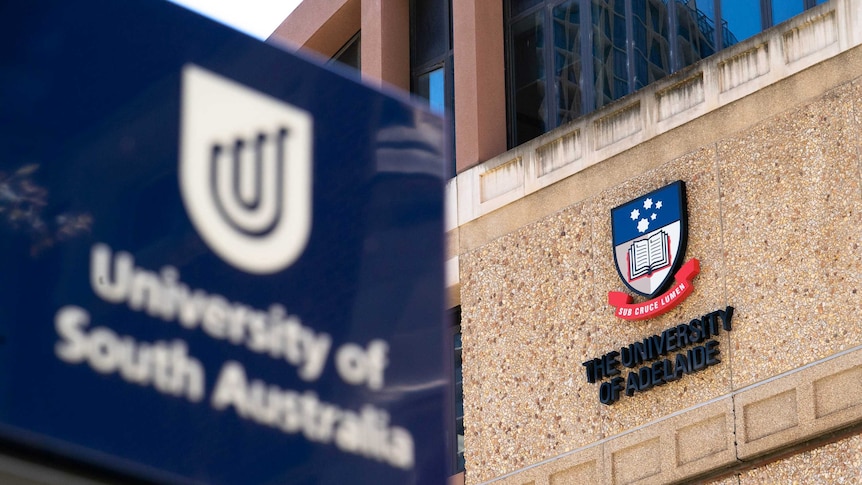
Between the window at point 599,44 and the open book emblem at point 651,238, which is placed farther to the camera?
the window at point 599,44

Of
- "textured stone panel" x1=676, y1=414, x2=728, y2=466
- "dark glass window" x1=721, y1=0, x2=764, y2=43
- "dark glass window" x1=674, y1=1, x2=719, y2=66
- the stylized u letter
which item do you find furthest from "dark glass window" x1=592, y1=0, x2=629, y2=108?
the stylized u letter

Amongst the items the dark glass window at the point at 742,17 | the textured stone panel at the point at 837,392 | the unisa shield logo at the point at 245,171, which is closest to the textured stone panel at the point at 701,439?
the textured stone panel at the point at 837,392

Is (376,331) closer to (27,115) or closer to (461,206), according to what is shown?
(27,115)

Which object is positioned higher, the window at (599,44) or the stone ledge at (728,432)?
the window at (599,44)

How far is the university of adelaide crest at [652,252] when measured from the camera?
15281mm

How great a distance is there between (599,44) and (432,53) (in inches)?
132

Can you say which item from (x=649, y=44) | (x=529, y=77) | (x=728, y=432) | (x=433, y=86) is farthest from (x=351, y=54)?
(x=728, y=432)

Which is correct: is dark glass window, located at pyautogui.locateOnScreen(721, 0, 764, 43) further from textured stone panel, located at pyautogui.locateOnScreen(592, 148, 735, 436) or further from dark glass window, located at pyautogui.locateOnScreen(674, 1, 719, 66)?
textured stone panel, located at pyautogui.locateOnScreen(592, 148, 735, 436)

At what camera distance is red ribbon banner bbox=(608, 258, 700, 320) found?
49.6 feet

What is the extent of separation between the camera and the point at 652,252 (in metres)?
15.7

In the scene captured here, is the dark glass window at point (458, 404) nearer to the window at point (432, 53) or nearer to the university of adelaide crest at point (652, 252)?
the university of adelaide crest at point (652, 252)

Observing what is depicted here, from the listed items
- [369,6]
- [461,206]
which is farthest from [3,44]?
[369,6]

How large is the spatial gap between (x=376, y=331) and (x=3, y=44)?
0.70 m

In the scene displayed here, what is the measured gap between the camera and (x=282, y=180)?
2152 millimetres
